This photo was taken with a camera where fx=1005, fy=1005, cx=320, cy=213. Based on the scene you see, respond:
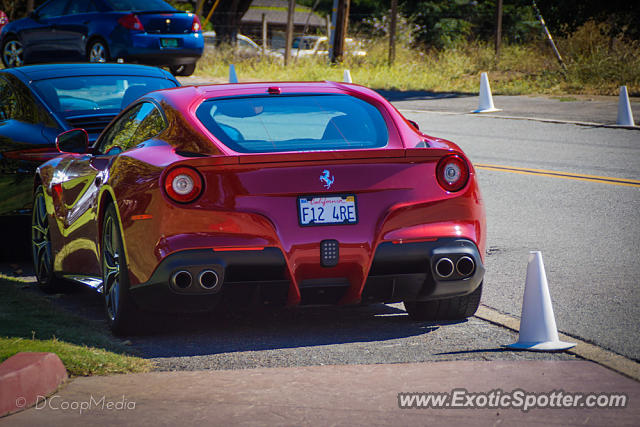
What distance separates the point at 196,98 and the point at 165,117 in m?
0.23

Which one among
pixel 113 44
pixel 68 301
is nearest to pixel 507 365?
pixel 68 301

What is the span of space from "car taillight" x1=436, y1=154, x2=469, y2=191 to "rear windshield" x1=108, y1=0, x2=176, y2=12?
1604cm

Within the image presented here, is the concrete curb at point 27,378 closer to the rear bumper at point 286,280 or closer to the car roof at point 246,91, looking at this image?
the rear bumper at point 286,280

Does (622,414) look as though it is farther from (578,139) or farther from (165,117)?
(578,139)

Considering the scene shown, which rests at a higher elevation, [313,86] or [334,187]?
[313,86]

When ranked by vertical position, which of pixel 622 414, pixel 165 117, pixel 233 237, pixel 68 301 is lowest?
pixel 68 301

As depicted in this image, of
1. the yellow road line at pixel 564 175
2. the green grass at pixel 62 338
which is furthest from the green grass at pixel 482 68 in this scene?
the green grass at pixel 62 338

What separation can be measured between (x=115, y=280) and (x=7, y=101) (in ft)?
12.6

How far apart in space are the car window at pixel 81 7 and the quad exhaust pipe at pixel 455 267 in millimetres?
16834

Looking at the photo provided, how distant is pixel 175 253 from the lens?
5.45 meters

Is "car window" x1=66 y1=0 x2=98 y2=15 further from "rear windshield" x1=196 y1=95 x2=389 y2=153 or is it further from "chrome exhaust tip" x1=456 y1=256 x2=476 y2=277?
"chrome exhaust tip" x1=456 y1=256 x2=476 y2=277

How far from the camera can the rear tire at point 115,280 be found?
19.0ft

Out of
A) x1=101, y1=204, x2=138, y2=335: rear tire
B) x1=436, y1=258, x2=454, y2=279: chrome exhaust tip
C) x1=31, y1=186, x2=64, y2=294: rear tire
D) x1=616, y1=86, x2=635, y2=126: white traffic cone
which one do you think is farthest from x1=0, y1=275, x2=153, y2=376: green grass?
x1=616, y1=86, x2=635, y2=126: white traffic cone

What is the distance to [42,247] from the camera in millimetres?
7676
